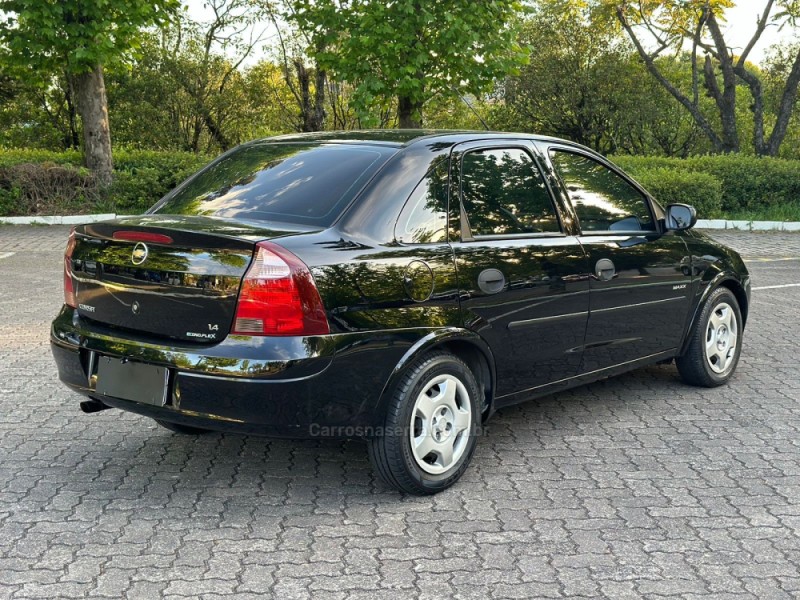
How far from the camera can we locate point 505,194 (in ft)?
16.6

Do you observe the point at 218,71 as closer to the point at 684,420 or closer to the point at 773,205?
the point at 773,205

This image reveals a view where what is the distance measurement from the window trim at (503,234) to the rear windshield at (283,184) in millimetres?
385

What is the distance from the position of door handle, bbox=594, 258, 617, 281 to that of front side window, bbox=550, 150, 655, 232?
8.0 inches

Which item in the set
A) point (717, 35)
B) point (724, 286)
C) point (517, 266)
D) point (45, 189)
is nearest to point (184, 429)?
point (517, 266)

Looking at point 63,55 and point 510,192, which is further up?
point 63,55

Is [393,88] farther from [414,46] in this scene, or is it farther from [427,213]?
[427,213]

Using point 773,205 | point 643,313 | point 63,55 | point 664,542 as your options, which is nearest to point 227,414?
point 664,542

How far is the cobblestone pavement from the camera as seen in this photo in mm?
3629

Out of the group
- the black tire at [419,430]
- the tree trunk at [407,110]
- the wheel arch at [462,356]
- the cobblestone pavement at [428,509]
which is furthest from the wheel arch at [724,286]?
the tree trunk at [407,110]

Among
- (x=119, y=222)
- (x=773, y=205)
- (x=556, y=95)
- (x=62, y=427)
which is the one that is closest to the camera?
(x=119, y=222)

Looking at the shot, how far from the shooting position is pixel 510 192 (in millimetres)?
5094

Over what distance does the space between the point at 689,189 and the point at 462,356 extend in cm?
1483

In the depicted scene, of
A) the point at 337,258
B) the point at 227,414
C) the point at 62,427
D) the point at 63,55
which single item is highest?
the point at 63,55

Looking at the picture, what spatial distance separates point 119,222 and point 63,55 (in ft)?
50.3
